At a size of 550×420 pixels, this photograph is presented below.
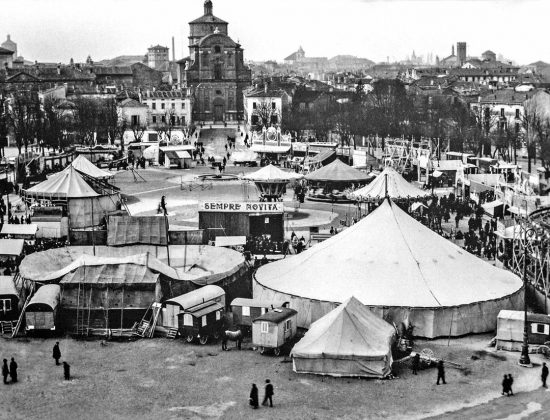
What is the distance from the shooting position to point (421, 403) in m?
22.8

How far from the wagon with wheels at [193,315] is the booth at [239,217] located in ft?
40.3

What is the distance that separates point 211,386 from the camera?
24000mm

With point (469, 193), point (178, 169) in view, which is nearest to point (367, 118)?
point (178, 169)

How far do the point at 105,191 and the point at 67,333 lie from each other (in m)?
21.3

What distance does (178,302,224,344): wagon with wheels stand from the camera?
27797mm

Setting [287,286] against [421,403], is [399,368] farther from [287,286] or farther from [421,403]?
[287,286]

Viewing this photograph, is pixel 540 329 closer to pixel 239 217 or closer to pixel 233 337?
pixel 233 337

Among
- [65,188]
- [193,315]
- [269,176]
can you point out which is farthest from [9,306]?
[269,176]

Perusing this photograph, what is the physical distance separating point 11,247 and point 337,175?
25351 mm

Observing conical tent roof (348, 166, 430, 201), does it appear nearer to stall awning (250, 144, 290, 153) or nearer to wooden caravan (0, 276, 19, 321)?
wooden caravan (0, 276, 19, 321)

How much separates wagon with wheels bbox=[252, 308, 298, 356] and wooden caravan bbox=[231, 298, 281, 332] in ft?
3.46

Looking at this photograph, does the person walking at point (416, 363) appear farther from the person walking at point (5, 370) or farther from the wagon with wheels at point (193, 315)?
the person walking at point (5, 370)

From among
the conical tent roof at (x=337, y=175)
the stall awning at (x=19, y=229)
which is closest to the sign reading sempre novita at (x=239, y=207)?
the stall awning at (x=19, y=229)

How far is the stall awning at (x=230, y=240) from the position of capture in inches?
1551
